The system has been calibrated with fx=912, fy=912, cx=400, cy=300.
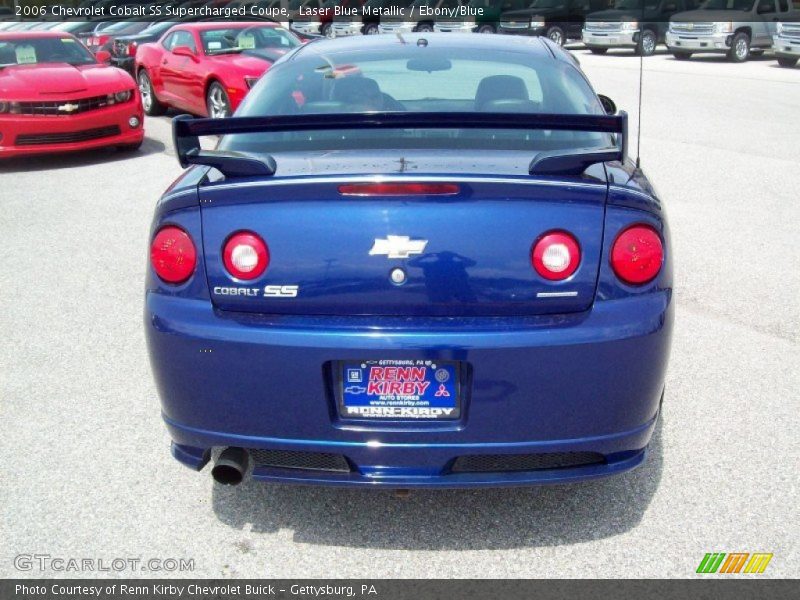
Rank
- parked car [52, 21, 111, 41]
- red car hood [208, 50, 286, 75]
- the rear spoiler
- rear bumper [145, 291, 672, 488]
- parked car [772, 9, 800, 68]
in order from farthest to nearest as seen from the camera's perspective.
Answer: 1. parked car [52, 21, 111, 41]
2. parked car [772, 9, 800, 68]
3. red car hood [208, 50, 286, 75]
4. the rear spoiler
5. rear bumper [145, 291, 672, 488]

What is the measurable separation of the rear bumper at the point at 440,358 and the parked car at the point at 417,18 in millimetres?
29309

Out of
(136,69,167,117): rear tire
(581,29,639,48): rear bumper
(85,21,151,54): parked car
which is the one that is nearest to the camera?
(136,69,167,117): rear tire

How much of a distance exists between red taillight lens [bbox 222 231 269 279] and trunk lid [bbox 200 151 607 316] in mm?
19

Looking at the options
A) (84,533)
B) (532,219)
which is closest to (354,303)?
(532,219)

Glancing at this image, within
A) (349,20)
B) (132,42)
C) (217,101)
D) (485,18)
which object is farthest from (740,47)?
(217,101)

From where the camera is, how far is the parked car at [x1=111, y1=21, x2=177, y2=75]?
13.4m

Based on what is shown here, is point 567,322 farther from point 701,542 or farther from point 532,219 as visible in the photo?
point 701,542

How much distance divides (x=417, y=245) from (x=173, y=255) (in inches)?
30.9

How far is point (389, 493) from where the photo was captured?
335cm

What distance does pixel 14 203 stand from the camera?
870cm

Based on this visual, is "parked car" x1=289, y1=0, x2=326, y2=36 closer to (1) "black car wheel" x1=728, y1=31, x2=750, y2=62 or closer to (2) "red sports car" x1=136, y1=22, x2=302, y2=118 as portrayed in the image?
(1) "black car wheel" x1=728, y1=31, x2=750, y2=62

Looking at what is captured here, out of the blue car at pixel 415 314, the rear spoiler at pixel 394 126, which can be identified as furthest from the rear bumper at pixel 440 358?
the rear spoiler at pixel 394 126

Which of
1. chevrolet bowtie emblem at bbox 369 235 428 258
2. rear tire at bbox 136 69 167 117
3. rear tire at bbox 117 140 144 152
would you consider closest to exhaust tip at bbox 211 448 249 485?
chevrolet bowtie emblem at bbox 369 235 428 258

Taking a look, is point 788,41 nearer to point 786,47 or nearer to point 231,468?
point 786,47
